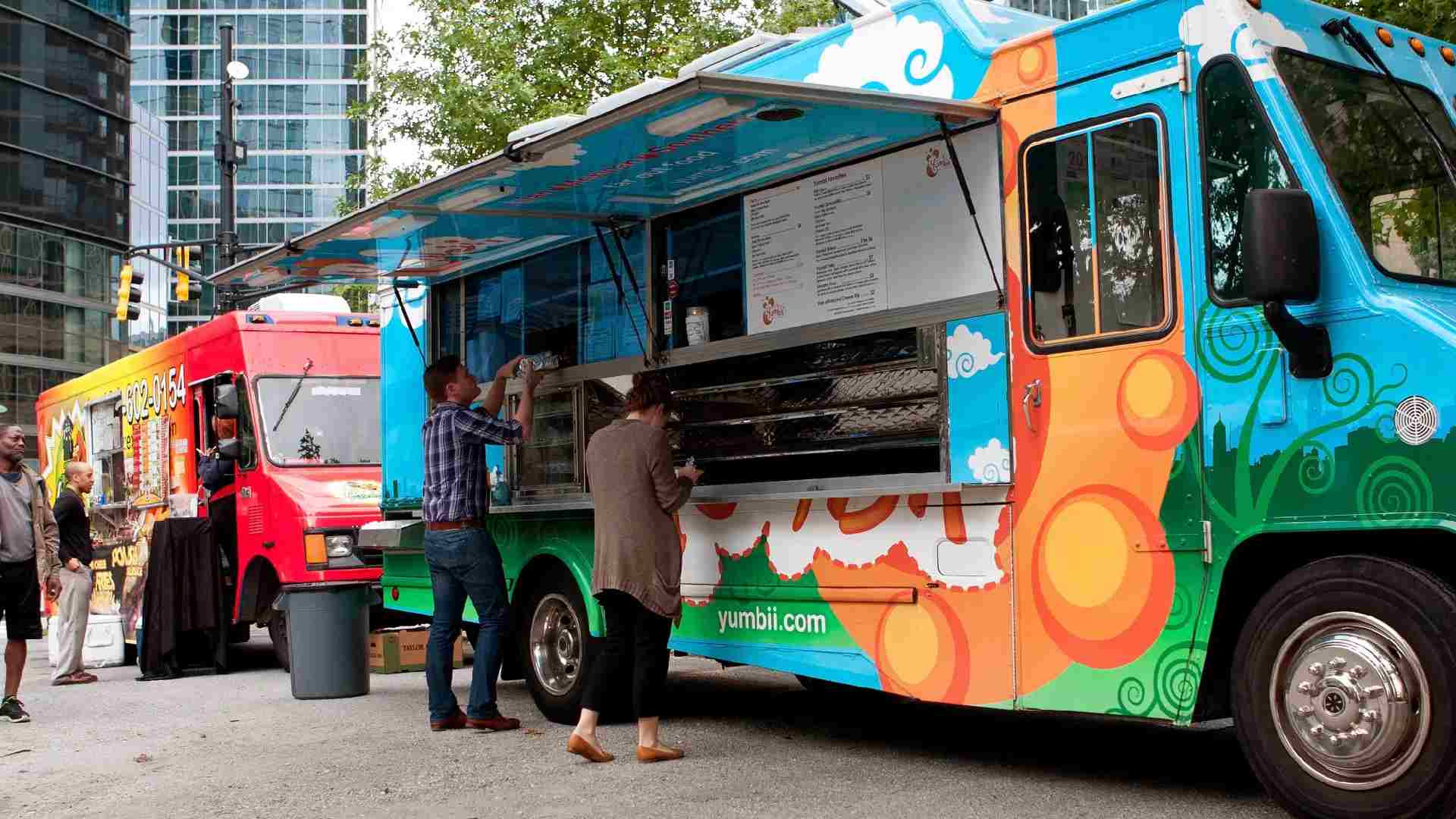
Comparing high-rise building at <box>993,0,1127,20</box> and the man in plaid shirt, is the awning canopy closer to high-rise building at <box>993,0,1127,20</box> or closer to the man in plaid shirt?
the man in plaid shirt

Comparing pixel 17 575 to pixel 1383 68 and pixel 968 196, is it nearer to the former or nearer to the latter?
pixel 968 196

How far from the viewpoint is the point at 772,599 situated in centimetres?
781

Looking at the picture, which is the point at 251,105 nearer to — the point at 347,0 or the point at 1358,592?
the point at 347,0

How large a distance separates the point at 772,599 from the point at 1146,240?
2662 millimetres

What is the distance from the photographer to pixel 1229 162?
5.88 m

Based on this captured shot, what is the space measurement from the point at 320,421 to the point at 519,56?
8456 millimetres

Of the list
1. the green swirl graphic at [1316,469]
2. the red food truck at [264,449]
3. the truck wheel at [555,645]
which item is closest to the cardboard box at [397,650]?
the red food truck at [264,449]

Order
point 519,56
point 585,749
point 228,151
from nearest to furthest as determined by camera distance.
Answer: point 585,749 → point 519,56 → point 228,151

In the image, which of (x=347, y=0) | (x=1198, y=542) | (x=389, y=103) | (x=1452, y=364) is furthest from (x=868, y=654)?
(x=347, y=0)

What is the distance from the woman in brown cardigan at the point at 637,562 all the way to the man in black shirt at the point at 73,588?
6.41 metres

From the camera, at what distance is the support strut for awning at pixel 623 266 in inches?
350

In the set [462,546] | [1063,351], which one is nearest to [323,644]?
[462,546]

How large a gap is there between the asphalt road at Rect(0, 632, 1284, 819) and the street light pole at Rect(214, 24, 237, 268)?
1318 centimetres

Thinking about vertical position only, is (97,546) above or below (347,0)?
below
